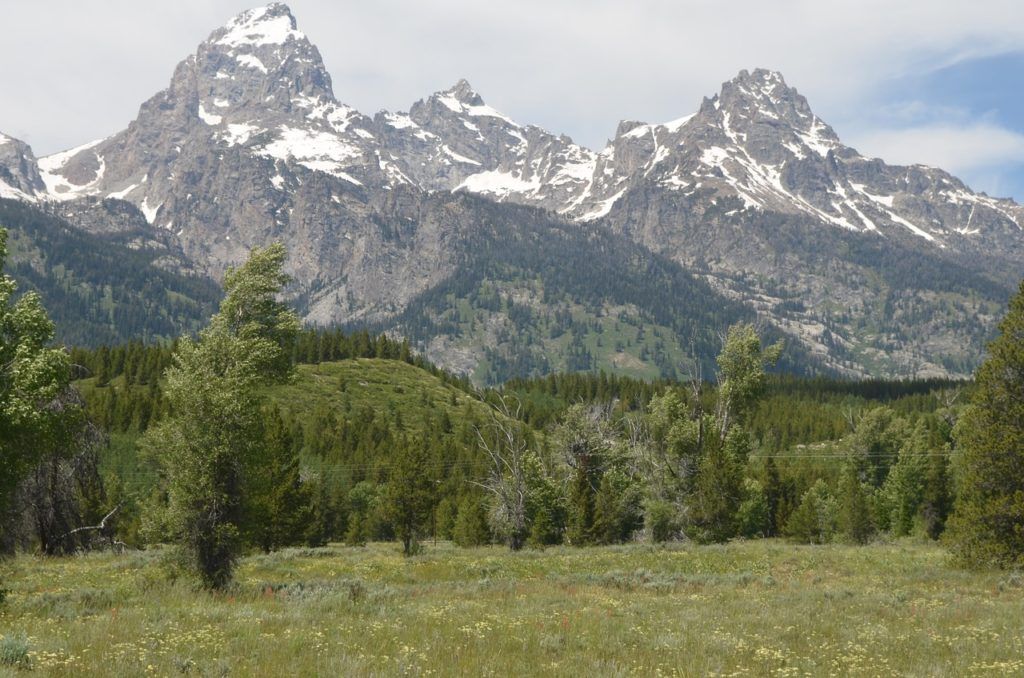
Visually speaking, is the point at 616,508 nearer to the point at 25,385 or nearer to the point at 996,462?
the point at 996,462

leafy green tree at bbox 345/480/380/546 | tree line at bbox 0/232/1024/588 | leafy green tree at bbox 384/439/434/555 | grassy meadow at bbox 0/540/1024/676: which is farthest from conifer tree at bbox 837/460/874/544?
leafy green tree at bbox 345/480/380/546

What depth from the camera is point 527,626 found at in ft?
59.1

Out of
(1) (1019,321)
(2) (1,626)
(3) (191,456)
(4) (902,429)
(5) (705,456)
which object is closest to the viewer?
(2) (1,626)

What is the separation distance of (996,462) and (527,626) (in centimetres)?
2338

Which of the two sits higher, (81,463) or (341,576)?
(81,463)

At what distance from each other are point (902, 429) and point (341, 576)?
109m

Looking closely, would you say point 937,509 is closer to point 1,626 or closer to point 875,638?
point 875,638

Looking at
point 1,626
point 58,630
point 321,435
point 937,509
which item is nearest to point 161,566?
point 1,626

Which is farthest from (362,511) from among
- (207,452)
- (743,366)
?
(207,452)

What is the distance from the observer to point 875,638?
55.0 feet

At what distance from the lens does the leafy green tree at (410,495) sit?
52.8 meters

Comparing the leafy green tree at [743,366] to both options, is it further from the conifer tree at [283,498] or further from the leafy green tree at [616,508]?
the conifer tree at [283,498]

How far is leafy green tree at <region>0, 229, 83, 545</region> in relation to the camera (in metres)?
17.8

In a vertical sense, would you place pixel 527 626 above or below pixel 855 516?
above
